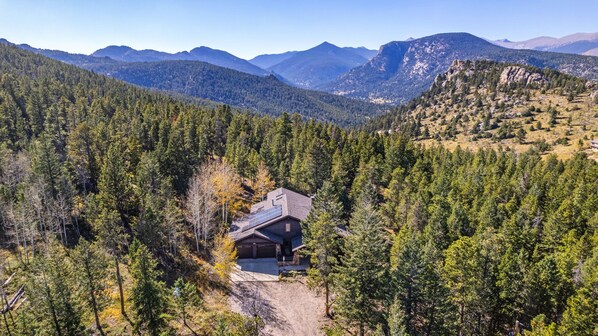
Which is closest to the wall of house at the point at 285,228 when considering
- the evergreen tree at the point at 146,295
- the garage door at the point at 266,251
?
the garage door at the point at 266,251

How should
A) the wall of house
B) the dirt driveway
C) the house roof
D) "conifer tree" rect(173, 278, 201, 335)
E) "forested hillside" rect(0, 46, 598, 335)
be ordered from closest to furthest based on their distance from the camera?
1. "forested hillside" rect(0, 46, 598, 335)
2. "conifer tree" rect(173, 278, 201, 335)
3. the dirt driveway
4. the house roof
5. the wall of house

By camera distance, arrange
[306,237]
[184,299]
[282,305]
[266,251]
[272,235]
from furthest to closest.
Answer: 1. [266,251]
2. [272,235]
3. [306,237]
4. [282,305]
5. [184,299]

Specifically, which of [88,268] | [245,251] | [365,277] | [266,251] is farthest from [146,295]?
[266,251]

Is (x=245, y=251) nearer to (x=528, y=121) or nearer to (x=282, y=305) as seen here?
(x=282, y=305)

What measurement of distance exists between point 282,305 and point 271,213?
52.4ft

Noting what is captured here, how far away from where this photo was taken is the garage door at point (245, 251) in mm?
52991

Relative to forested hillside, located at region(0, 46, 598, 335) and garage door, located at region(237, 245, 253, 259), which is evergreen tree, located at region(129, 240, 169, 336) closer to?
forested hillside, located at region(0, 46, 598, 335)

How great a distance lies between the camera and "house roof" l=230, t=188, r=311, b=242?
52938 mm

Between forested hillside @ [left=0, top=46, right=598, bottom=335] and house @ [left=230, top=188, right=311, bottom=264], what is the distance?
4235 millimetres

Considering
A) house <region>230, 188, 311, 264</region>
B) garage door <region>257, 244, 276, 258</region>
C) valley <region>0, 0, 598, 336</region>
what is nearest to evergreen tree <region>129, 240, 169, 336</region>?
valley <region>0, 0, 598, 336</region>

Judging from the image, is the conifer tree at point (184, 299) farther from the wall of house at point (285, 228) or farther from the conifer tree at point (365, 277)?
the wall of house at point (285, 228)

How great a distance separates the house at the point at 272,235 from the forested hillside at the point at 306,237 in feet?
13.9

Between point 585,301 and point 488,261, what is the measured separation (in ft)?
24.5

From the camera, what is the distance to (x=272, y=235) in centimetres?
5353
